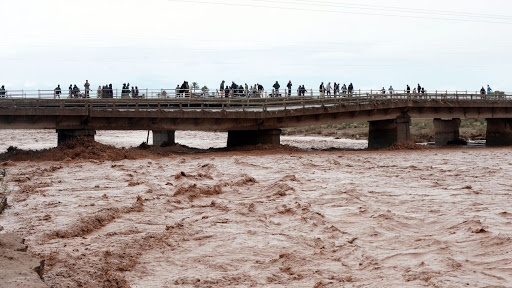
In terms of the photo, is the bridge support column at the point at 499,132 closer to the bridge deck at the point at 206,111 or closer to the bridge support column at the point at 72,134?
the bridge deck at the point at 206,111

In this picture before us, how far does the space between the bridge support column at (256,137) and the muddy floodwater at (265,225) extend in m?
11.8

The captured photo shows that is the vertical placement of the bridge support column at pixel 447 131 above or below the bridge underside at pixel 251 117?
below

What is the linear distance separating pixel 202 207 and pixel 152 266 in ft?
23.9

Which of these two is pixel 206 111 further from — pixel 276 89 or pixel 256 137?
pixel 276 89

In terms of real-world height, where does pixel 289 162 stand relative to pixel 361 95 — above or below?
below

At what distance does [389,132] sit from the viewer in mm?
49750

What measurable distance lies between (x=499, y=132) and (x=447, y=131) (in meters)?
3.83

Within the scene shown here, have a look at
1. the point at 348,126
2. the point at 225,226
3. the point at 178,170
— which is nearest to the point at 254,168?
the point at 178,170

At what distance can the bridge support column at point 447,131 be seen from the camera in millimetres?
55912

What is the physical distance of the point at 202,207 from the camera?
20.8 metres

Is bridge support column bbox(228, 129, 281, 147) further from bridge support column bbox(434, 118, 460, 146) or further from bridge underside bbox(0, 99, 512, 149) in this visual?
bridge support column bbox(434, 118, 460, 146)

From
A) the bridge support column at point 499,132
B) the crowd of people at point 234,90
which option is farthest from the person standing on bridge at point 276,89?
the bridge support column at point 499,132

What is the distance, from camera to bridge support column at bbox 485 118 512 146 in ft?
180

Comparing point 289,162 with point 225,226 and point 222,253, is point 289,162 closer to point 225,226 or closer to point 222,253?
point 225,226
